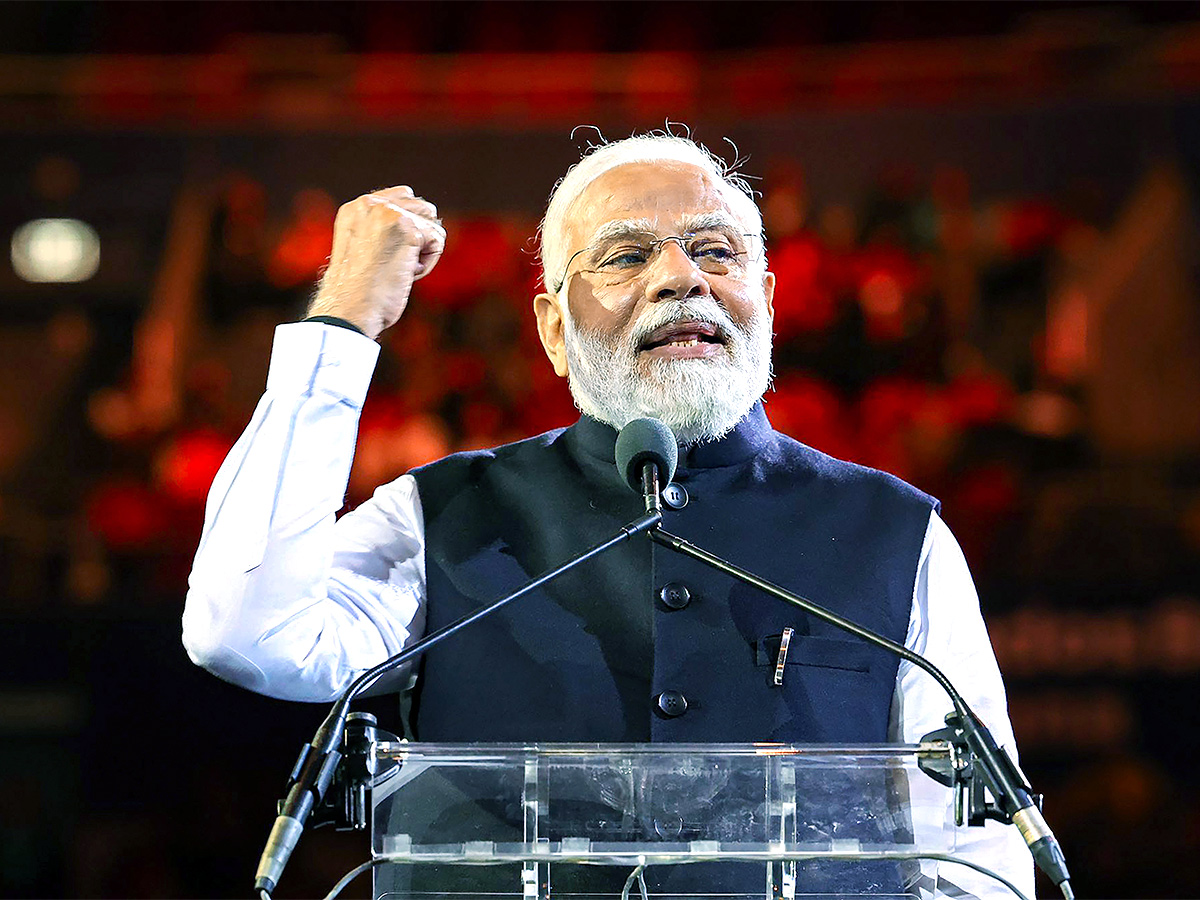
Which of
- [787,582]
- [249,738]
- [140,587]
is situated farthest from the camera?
[140,587]

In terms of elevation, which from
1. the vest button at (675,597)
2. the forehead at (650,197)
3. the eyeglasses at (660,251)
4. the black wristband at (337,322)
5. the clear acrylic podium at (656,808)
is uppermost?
the forehead at (650,197)

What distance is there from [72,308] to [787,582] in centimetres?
437

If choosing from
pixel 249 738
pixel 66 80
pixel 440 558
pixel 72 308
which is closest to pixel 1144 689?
pixel 249 738

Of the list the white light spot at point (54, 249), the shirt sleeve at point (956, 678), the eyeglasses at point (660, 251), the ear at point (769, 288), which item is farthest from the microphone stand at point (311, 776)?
the white light spot at point (54, 249)

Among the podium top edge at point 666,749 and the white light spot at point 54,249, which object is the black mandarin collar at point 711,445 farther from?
the white light spot at point 54,249

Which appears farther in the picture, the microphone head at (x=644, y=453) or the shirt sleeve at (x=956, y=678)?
the shirt sleeve at (x=956, y=678)

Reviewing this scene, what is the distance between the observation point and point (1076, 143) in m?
5.50

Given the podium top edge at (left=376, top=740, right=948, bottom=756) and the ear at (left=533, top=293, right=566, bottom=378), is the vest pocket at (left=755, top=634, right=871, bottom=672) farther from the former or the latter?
the ear at (left=533, top=293, right=566, bottom=378)

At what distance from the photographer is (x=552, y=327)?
2.10 metres

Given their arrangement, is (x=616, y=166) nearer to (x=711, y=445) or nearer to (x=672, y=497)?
(x=711, y=445)

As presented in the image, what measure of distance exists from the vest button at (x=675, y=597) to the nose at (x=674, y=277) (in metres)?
0.38

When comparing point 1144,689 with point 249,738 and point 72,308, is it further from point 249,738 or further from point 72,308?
point 72,308

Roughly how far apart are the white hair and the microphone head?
655mm

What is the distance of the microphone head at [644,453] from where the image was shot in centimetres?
136
